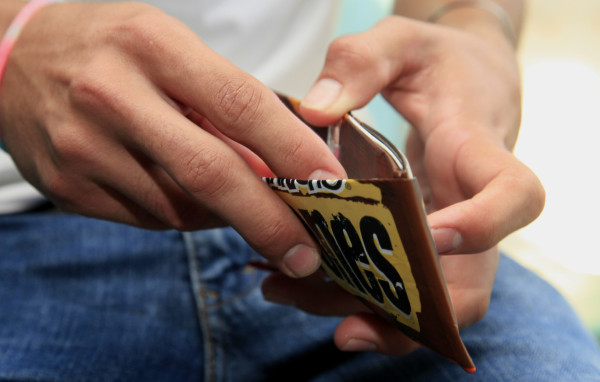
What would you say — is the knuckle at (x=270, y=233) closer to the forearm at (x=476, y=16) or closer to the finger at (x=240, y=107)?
the finger at (x=240, y=107)

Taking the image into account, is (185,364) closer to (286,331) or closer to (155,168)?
(286,331)

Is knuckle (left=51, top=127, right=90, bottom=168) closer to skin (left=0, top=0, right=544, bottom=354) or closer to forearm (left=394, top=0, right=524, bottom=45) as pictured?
skin (left=0, top=0, right=544, bottom=354)

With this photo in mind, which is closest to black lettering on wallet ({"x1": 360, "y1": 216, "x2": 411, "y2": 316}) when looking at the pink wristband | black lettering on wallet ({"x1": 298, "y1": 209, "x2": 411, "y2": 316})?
black lettering on wallet ({"x1": 298, "y1": 209, "x2": 411, "y2": 316})

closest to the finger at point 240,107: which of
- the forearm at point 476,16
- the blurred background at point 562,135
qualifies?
the forearm at point 476,16

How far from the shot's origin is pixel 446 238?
38 centimetres

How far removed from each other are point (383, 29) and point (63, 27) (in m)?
0.31

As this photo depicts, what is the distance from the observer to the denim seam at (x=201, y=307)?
593 mm

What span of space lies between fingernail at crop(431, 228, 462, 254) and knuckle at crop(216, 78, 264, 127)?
16 centimetres

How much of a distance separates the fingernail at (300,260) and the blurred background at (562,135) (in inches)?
27.3

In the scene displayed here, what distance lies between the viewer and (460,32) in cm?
61

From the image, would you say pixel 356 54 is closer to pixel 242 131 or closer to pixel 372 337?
pixel 242 131

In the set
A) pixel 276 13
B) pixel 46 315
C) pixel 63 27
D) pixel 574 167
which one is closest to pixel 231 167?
pixel 63 27

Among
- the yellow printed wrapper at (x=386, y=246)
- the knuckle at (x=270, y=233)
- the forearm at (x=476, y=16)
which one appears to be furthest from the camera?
the forearm at (x=476, y=16)

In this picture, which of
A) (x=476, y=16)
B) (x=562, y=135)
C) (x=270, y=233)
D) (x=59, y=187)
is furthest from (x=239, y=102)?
(x=562, y=135)
